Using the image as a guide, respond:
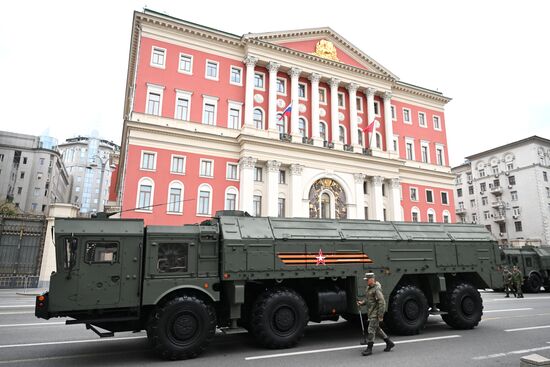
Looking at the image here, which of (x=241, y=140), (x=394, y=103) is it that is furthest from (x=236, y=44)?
(x=394, y=103)

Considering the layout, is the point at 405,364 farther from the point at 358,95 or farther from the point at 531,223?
the point at 531,223

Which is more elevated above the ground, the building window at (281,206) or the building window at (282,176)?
the building window at (282,176)

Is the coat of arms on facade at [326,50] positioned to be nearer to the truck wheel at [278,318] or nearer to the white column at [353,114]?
the white column at [353,114]

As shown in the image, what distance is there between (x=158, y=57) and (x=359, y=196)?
23.5m

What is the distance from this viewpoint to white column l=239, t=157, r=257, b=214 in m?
32.5

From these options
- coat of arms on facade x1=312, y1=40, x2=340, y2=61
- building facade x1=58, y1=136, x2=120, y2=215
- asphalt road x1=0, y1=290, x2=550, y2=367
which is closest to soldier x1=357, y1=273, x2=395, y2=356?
asphalt road x1=0, y1=290, x2=550, y2=367

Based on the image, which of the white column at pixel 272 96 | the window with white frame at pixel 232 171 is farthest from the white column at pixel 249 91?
the window with white frame at pixel 232 171

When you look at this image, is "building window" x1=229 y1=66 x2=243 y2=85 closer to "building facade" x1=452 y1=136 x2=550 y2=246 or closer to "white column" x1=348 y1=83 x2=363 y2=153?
"white column" x1=348 y1=83 x2=363 y2=153

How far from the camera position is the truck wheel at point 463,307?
10695 millimetres

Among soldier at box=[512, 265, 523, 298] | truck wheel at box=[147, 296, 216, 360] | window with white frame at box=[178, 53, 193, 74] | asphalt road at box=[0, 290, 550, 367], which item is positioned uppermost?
window with white frame at box=[178, 53, 193, 74]

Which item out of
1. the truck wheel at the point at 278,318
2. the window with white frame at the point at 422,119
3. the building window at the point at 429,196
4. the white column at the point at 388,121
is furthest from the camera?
the window with white frame at the point at 422,119

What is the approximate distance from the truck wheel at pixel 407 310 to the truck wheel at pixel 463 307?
104 centimetres

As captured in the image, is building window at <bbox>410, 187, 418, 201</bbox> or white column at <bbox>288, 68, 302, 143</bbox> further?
building window at <bbox>410, 187, 418, 201</bbox>

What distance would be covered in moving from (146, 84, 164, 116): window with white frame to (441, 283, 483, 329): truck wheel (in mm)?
27909
